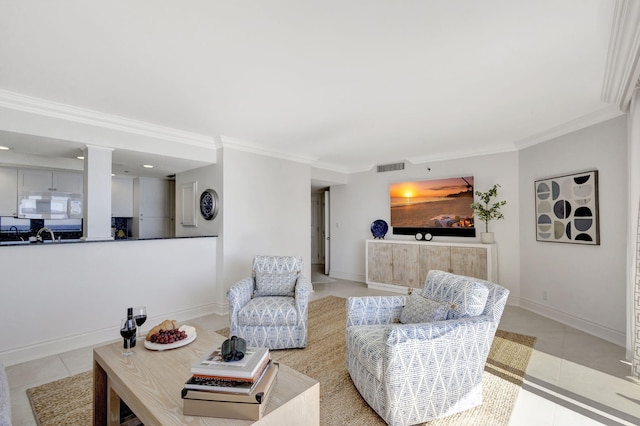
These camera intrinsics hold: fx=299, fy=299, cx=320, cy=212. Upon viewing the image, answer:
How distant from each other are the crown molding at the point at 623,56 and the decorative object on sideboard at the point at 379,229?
142 inches

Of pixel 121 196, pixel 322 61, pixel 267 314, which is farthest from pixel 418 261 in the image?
pixel 121 196

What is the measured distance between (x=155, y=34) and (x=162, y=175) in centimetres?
393

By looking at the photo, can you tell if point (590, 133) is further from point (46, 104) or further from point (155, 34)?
point (46, 104)

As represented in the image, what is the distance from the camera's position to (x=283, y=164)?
499cm

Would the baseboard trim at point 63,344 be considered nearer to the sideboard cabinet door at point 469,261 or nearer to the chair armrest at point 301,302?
the chair armrest at point 301,302

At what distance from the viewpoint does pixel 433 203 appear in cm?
540

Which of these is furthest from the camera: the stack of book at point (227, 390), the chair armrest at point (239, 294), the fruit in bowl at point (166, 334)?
the chair armrest at point (239, 294)

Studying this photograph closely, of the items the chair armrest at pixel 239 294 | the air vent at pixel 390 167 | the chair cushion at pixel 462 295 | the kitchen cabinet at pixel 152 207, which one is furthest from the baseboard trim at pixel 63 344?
the air vent at pixel 390 167

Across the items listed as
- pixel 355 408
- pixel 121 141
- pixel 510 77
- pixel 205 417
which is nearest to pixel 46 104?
pixel 121 141

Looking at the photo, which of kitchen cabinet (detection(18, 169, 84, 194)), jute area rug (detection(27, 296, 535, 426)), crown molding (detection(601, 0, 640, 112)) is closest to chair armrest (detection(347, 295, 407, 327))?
jute area rug (detection(27, 296, 535, 426))

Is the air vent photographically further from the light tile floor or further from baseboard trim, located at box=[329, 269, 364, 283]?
the light tile floor

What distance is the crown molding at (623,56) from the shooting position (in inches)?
67.1

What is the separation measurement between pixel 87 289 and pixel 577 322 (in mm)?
5615

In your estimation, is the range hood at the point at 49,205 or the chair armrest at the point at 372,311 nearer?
the chair armrest at the point at 372,311
